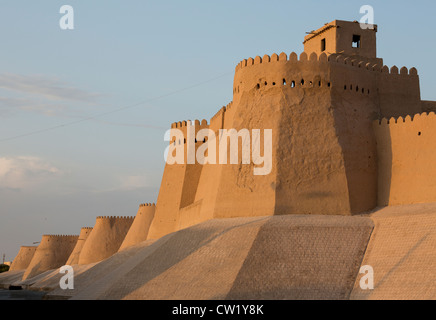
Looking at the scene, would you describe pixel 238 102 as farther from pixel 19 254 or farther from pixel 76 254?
pixel 19 254

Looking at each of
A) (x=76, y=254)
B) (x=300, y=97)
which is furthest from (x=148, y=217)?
(x=300, y=97)

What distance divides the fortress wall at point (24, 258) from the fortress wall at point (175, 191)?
35.6 metres

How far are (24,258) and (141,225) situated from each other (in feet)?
104

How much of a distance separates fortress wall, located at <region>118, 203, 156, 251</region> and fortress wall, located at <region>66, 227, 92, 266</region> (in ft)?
37.0

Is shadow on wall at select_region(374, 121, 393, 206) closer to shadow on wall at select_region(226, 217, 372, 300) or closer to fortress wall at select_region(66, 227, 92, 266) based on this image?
shadow on wall at select_region(226, 217, 372, 300)

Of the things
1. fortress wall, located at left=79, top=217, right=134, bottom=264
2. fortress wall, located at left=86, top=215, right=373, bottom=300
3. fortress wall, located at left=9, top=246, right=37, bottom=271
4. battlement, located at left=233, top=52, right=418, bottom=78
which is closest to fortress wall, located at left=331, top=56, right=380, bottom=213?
battlement, located at left=233, top=52, right=418, bottom=78

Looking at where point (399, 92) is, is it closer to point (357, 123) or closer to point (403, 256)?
point (357, 123)

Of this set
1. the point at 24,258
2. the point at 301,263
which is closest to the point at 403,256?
the point at 301,263

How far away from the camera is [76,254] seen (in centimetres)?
5666

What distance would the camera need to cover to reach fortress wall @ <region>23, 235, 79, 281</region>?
61.4 metres

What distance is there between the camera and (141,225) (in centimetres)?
4544
